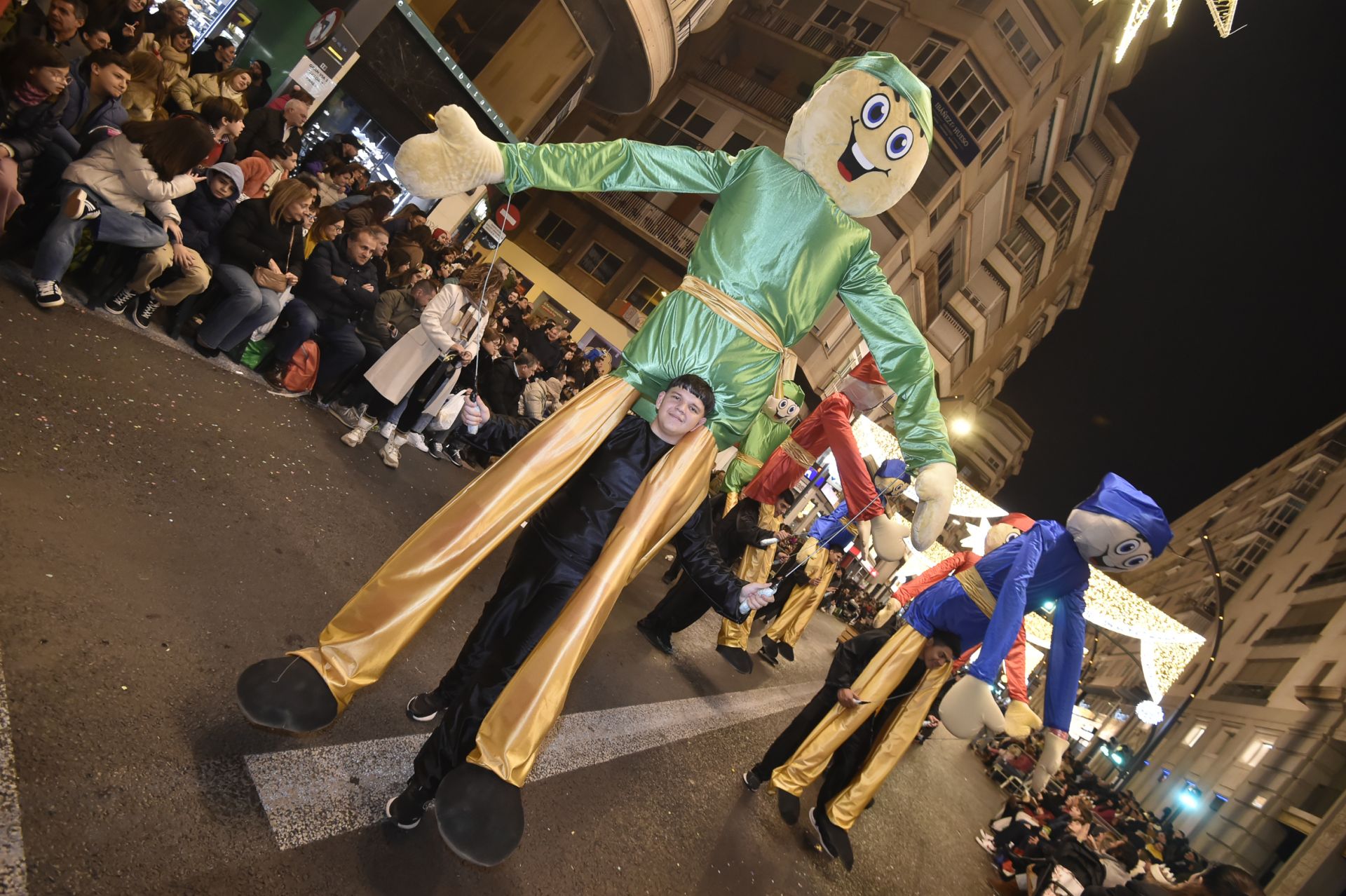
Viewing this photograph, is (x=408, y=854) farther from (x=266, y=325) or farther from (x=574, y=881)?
(x=266, y=325)

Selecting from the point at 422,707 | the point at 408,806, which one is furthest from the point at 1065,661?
the point at 408,806

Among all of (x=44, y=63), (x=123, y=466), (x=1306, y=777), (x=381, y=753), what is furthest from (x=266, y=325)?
(x=1306, y=777)

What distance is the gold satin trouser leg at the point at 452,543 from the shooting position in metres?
2.22

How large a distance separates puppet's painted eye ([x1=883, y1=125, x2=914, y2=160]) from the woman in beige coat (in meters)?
7.30

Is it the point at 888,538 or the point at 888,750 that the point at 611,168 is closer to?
the point at 888,538

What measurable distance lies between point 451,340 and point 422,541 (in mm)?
3726

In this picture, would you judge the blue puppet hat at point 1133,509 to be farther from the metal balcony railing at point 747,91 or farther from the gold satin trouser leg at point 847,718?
the metal balcony railing at point 747,91

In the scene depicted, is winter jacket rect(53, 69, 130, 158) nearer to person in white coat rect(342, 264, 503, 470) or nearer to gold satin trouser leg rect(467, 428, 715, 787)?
person in white coat rect(342, 264, 503, 470)

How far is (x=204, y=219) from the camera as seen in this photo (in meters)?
5.32

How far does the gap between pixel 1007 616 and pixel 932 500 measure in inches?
49.7

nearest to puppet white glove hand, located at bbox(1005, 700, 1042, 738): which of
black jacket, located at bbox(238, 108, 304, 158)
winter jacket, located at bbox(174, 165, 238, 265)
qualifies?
winter jacket, located at bbox(174, 165, 238, 265)

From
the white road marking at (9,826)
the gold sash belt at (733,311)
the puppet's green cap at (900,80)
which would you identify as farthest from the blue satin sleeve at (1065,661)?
the white road marking at (9,826)

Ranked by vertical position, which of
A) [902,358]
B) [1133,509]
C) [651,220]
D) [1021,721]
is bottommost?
[1021,721]

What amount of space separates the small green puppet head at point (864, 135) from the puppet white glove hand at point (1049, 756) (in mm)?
3174
